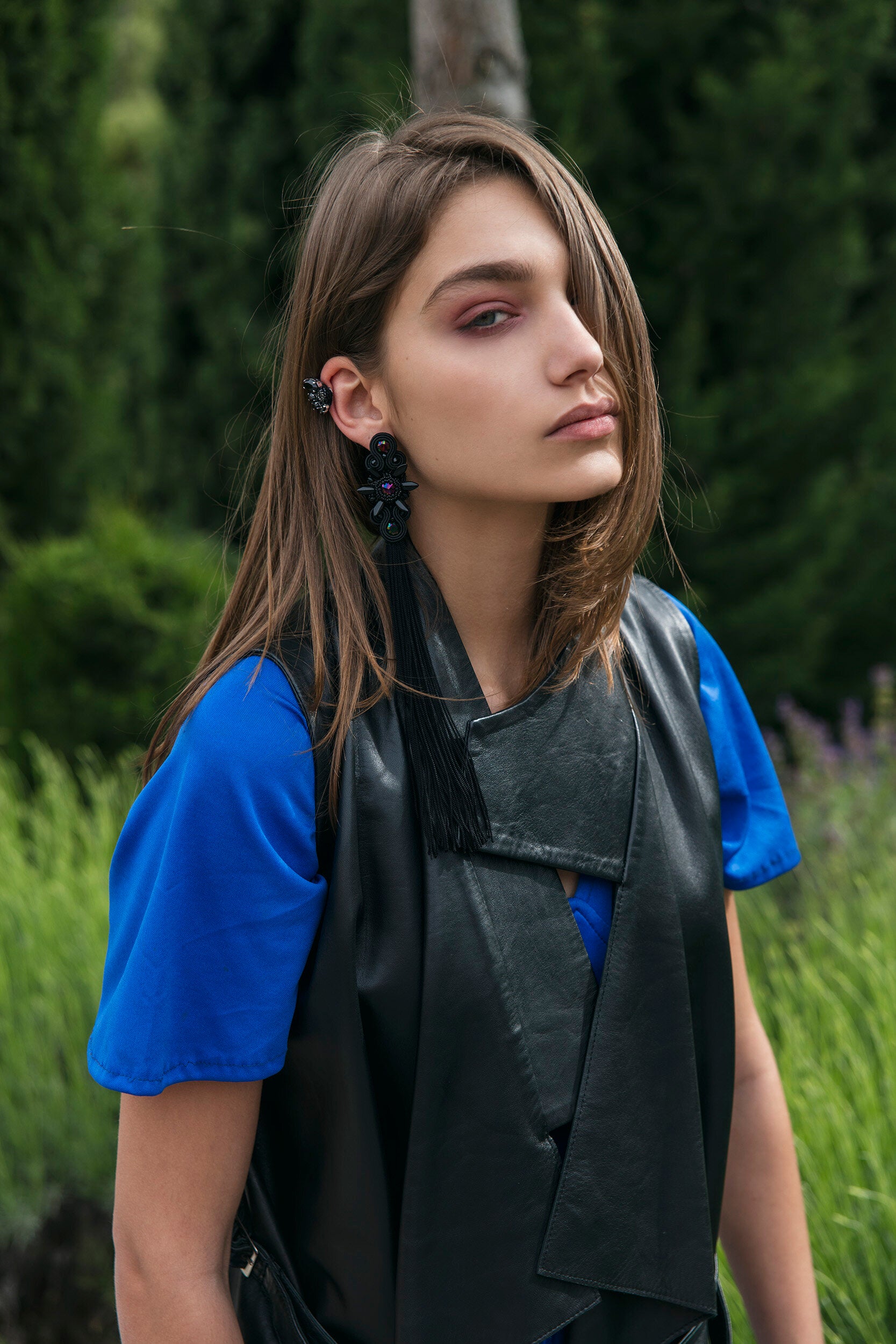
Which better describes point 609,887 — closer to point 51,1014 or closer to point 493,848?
point 493,848

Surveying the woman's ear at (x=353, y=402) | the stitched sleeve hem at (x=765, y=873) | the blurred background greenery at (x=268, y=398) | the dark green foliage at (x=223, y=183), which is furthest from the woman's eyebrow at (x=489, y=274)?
the dark green foliage at (x=223, y=183)

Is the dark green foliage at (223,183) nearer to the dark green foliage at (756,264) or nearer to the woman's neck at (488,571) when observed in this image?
the dark green foliage at (756,264)

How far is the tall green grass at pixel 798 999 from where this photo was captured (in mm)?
1952

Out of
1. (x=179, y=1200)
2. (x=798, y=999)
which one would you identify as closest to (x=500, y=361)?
(x=179, y=1200)

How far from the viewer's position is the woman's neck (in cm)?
133

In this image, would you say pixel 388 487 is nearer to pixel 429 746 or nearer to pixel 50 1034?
pixel 429 746

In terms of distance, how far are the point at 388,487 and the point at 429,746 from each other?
31cm

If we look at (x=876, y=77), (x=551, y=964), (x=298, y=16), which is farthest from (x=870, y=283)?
(x=551, y=964)

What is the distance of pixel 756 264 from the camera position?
5141mm

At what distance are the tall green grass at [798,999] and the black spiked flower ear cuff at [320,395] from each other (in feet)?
4.99

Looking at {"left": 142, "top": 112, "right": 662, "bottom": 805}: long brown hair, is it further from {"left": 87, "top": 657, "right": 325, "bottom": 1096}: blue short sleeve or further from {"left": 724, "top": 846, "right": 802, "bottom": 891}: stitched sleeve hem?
{"left": 724, "top": 846, "right": 802, "bottom": 891}: stitched sleeve hem

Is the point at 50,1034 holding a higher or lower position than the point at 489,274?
lower

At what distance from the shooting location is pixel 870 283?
579 centimetres

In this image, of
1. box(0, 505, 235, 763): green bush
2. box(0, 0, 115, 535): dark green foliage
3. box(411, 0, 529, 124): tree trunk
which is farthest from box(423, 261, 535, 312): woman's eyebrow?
box(0, 0, 115, 535): dark green foliage
